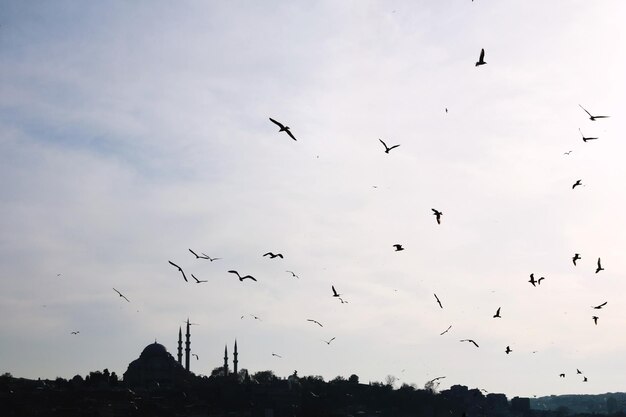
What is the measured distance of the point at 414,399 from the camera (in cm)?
18212

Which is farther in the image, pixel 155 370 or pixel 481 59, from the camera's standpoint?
pixel 155 370

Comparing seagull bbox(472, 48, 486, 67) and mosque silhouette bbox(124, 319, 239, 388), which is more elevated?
mosque silhouette bbox(124, 319, 239, 388)

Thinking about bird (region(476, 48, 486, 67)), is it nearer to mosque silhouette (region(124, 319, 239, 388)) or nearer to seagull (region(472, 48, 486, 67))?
seagull (region(472, 48, 486, 67))

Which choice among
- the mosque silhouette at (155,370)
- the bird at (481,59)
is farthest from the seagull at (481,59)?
the mosque silhouette at (155,370)

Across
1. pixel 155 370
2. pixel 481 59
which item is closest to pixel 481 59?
pixel 481 59

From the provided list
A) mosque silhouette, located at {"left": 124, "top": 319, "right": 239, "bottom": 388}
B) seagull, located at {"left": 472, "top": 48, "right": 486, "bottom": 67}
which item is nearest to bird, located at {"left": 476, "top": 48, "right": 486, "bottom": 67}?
seagull, located at {"left": 472, "top": 48, "right": 486, "bottom": 67}

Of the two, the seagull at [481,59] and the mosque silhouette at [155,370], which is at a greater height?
the mosque silhouette at [155,370]

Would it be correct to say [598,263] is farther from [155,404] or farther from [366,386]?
[366,386]

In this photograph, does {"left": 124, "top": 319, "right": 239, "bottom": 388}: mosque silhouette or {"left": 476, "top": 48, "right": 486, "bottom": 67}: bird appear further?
{"left": 124, "top": 319, "right": 239, "bottom": 388}: mosque silhouette

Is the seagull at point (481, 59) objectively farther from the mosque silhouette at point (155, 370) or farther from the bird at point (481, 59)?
the mosque silhouette at point (155, 370)

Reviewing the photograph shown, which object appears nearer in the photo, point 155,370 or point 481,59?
point 481,59

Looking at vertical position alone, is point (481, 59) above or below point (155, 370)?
below

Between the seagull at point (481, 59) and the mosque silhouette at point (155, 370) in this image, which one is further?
the mosque silhouette at point (155, 370)

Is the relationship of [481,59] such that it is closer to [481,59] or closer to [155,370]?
[481,59]
